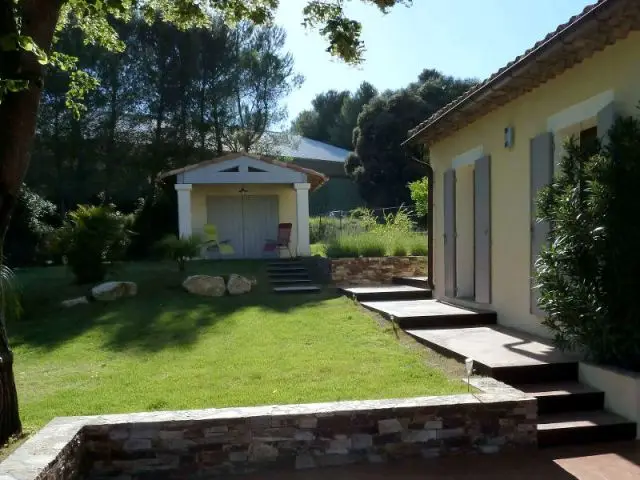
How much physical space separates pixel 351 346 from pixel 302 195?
10.8 m

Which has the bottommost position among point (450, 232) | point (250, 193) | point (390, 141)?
point (450, 232)

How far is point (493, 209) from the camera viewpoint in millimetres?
8102

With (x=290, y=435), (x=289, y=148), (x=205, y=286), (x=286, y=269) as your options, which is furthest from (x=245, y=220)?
(x=290, y=435)

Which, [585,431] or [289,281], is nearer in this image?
[585,431]

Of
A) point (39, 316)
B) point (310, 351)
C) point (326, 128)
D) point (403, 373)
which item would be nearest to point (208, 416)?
point (403, 373)

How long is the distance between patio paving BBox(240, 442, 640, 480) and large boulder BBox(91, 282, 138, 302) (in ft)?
27.7

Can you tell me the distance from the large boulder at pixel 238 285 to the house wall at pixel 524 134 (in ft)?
18.7

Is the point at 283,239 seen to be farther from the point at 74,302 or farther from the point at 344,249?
the point at 74,302

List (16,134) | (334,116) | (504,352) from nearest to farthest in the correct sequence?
(16,134) < (504,352) < (334,116)

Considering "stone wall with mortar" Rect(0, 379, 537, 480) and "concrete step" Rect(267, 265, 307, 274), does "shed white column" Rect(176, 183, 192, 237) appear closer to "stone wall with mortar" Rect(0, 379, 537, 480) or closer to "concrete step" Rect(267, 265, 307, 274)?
"concrete step" Rect(267, 265, 307, 274)

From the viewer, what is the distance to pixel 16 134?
4.27 metres

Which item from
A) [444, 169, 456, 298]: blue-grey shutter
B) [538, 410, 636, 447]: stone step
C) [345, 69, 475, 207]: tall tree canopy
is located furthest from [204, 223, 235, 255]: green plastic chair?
[345, 69, 475, 207]: tall tree canopy

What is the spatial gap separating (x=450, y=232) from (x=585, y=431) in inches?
205

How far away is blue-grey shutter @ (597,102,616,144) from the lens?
→ 17.7 feet
